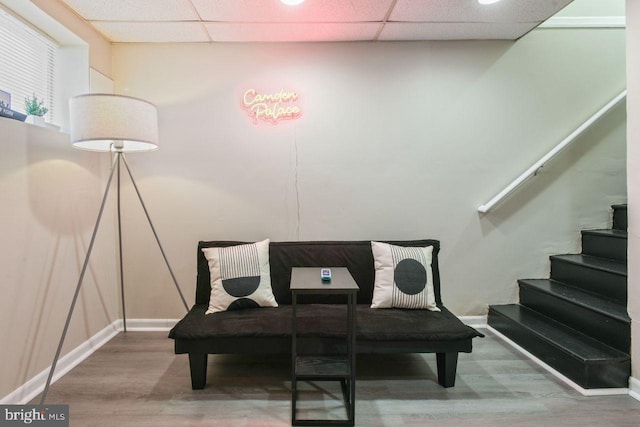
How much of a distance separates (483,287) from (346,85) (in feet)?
6.97

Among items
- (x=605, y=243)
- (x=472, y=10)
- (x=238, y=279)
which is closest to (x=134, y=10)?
(x=238, y=279)

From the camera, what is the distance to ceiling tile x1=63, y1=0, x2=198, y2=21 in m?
2.25

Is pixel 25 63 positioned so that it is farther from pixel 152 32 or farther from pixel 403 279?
pixel 403 279

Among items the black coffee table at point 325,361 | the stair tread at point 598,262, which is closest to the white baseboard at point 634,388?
the stair tread at point 598,262

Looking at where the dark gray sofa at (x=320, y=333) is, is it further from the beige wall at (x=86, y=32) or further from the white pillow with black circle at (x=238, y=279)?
the beige wall at (x=86, y=32)

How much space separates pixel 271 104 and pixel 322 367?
207 centimetres

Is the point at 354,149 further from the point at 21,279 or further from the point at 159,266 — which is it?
the point at 21,279

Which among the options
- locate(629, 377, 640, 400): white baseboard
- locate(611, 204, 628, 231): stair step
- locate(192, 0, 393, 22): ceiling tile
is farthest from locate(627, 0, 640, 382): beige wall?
locate(192, 0, 393, 22): ceiling tile

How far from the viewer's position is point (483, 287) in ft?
9.70

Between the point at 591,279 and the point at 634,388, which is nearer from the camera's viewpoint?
the point at 634,388

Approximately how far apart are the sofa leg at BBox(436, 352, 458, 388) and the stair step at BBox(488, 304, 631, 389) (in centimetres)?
71

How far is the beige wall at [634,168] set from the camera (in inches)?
78.1

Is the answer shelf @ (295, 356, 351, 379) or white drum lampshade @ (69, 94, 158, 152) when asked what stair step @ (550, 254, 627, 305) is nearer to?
shelf @ (295, 356, 351, 379)

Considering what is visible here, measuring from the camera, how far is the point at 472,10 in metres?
2.39
